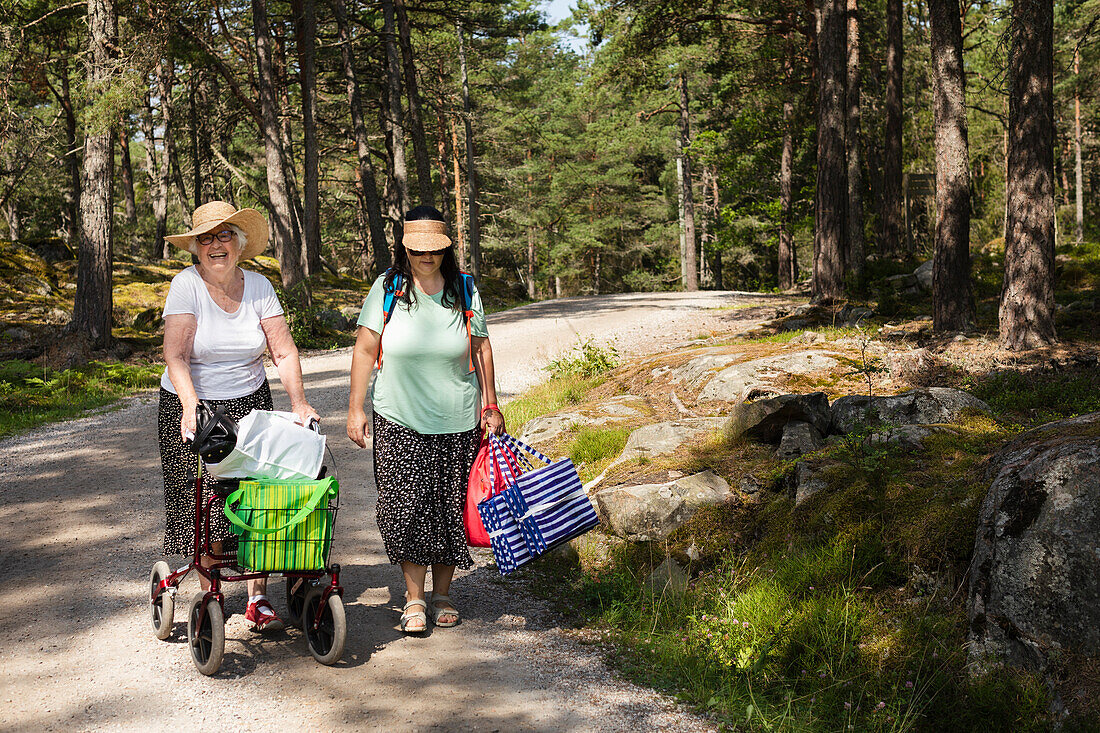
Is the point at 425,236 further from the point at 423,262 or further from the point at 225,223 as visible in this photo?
the point at 225,223

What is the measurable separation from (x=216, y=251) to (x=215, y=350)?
505 millimetres

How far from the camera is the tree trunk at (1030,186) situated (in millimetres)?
8125

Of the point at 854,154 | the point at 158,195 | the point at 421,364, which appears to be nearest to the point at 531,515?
the point at 421,364

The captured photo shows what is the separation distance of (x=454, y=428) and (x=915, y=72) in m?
30.2

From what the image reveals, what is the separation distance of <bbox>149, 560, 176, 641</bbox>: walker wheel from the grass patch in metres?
6.86

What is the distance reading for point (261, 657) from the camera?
396cm

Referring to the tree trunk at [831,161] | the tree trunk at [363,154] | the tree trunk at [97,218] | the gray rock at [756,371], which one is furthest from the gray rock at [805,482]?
the tree trunk at [363,154]

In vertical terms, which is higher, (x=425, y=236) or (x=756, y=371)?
(x=425, y=236)

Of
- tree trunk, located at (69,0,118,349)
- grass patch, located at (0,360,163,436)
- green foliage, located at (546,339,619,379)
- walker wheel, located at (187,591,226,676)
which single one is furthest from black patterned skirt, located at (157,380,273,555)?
tree trunk, located at (69,0,118,349)

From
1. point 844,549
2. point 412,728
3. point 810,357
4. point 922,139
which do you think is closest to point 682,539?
point 844,549

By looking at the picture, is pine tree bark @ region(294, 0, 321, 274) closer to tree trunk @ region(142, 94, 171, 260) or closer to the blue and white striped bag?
tree trunk @ region(142, 94, 171, 260)

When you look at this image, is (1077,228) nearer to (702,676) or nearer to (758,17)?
(758,17)

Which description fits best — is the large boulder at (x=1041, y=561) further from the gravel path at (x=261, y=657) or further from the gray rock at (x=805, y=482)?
the gravel path at (x=261, y=657)

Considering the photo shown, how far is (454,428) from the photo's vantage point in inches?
171
